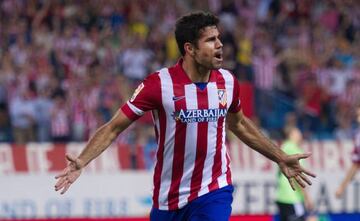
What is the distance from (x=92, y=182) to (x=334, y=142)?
13.3 ft

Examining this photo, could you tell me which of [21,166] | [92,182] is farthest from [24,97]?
[92,182]

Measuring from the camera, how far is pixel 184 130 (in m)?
7.02

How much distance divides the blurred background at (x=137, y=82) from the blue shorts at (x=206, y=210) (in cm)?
719

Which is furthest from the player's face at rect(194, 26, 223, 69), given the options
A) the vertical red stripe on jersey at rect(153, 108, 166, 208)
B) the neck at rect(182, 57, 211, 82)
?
the vertical red stripe on jersey at rect(153, 108, 166, 208)

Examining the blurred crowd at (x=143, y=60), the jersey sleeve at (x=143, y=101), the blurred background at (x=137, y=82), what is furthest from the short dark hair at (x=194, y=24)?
the blurred crowd at (x=143, y=60)

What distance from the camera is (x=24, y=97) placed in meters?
16.8

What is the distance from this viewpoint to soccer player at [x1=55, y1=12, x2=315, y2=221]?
22.8ft

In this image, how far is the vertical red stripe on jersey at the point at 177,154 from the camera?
7012 millimetres

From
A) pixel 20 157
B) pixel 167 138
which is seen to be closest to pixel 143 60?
pixel 20 157

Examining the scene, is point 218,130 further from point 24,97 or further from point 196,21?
point 24,97

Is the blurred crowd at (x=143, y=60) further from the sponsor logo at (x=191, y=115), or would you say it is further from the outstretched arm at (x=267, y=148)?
the sponsor logo at (x=191, y=115)

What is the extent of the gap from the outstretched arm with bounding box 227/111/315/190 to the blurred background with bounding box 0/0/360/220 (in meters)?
6.89

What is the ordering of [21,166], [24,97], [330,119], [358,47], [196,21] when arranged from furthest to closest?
1. [358,47]
2. [330,119]
3. [24,97]
4. [21,166]
5. [196,21]

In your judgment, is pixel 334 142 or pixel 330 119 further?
pixel 330 119
